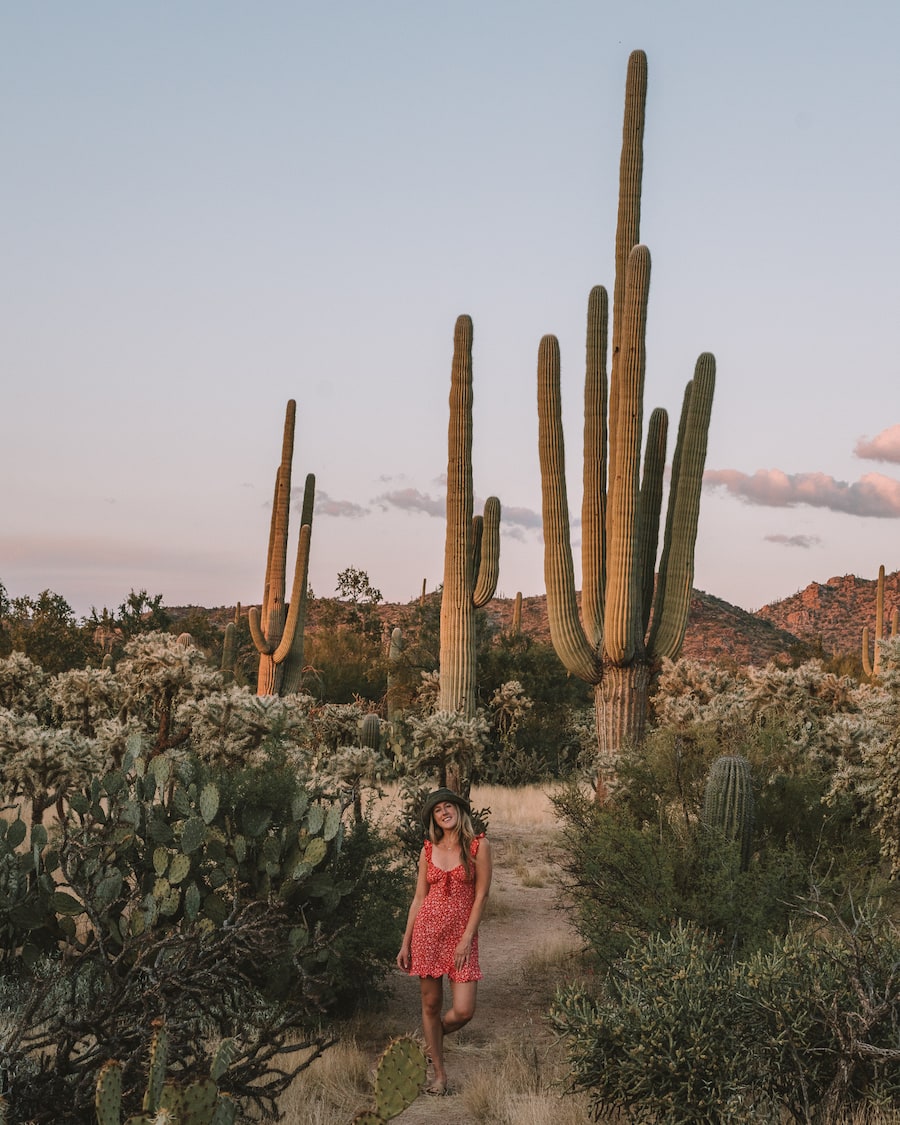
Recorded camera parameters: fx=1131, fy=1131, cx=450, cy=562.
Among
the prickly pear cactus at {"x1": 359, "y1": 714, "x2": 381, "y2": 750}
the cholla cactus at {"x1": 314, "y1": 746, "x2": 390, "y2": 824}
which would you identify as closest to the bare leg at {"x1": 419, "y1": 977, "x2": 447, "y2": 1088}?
the cholla cactus at {"x1": 314, "y1": 746, "x2": 390, "y2": 824}

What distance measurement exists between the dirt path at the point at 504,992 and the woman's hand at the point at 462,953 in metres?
0.57

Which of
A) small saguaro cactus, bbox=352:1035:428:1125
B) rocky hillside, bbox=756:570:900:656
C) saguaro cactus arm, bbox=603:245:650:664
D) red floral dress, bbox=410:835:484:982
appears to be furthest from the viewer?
rocky hillside, bbox=756:570:900:656

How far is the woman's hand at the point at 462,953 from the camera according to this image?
5887 millimetres

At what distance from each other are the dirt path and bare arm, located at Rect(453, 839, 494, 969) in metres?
0.62

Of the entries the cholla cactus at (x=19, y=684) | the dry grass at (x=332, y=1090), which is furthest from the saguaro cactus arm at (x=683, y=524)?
the dry grass at (x=332, y=1090)

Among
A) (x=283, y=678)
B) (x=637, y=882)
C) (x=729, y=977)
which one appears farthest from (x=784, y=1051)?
(x=283, y=678)

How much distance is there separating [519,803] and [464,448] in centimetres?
585

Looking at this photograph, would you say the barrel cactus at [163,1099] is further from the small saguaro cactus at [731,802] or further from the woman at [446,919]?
the small saguaro cactus at [731,802]

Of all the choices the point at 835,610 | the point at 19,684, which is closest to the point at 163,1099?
the point at 19,684

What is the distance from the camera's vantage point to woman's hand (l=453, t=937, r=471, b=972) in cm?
589

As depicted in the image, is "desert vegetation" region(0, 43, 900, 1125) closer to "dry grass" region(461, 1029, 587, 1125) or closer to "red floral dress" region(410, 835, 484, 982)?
"dry grass" region(461, 1029, 587, 1125)

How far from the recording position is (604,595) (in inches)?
565

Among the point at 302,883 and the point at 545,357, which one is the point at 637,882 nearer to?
the point at 302,883

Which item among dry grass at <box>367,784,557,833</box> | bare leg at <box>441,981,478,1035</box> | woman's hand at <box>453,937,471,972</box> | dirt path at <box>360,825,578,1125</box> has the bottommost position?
dirt path at <box>360,825,578,1125</box>
